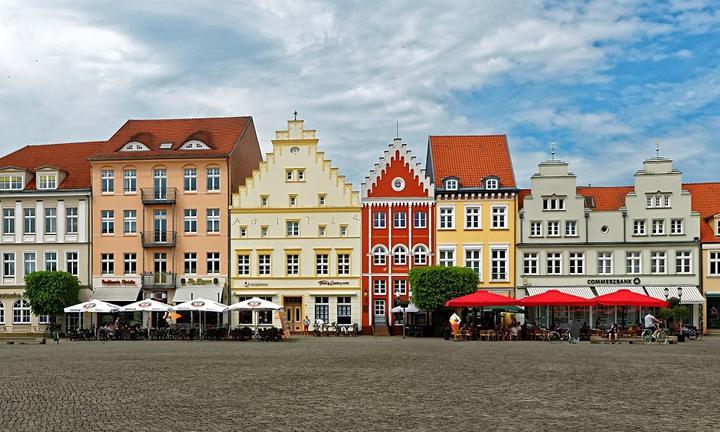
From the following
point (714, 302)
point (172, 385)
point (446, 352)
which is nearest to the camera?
point (172, 385)

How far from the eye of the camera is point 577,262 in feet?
180

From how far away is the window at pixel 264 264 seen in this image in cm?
5672

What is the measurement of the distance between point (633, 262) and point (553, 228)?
17.3 ft

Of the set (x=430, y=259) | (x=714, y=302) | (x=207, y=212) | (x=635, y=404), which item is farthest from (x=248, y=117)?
(x=635, y=404)

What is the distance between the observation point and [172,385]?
66.0 ft

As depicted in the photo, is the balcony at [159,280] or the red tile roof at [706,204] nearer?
the red tile roof at [706,204]

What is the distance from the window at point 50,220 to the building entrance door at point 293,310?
15901mm

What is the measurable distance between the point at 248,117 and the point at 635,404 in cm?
4823

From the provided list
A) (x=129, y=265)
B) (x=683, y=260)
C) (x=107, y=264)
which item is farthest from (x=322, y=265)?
(x=683, y=260)

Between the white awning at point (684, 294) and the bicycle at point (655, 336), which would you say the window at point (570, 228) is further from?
the bicycle at point (655, 336)

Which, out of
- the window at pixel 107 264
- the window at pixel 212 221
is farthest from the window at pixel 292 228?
the window at pixel 107 264

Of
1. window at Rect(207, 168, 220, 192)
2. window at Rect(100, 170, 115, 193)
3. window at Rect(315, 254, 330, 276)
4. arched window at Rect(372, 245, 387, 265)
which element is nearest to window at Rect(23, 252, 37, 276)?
window at Rect(100, 170, 115, 193)

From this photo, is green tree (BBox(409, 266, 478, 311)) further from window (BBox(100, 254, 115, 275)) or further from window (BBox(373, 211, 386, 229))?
window (BBox(100, 254, 115, 275))

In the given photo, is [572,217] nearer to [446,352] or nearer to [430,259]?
[430,259]
